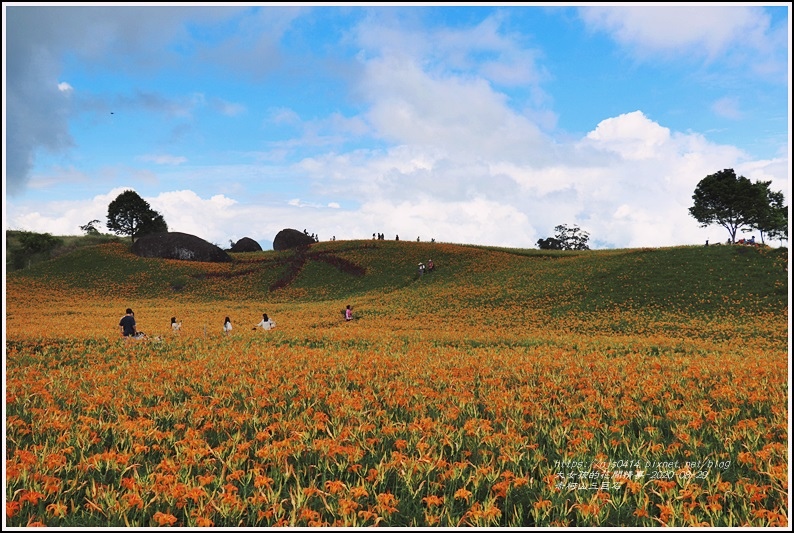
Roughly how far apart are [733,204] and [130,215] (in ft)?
295

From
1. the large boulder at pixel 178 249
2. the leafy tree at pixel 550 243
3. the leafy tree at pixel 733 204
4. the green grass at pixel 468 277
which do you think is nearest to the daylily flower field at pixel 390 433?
the green grass at pixel 468 277

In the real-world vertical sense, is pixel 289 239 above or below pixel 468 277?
above

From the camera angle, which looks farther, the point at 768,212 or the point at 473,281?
the point at 768,212

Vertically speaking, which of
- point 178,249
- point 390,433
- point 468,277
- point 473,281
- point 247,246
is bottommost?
point 390,433

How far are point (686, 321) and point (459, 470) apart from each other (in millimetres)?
26620

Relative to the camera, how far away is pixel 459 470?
17.1ft

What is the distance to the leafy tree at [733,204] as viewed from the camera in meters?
64.9

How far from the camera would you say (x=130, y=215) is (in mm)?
70500

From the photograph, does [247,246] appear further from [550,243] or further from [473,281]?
[550,243]

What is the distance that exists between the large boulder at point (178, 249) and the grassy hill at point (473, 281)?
1932 millimetres

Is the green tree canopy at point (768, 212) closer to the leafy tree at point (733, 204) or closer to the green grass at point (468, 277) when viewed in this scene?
the leafy tree at point (733, 204)

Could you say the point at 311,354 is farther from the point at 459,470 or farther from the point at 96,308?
the point at 96,308

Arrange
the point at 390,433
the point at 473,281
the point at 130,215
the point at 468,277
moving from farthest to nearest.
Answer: the point at 130,215 < the point at 468,277 < the point at 473,281 < the point at 390,433

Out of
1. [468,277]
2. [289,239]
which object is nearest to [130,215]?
[289,239]
